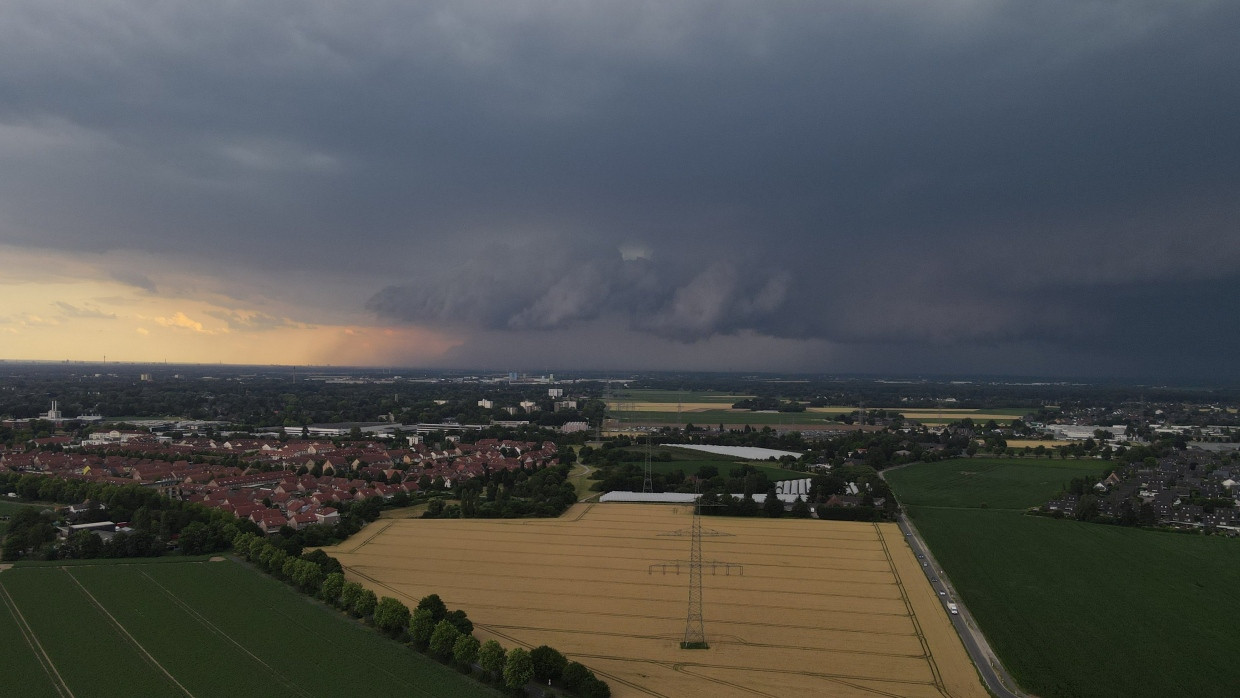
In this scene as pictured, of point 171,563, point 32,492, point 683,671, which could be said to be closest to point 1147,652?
point 683,671

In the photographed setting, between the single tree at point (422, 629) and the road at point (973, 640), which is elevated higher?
the single tree at point (422, 629)

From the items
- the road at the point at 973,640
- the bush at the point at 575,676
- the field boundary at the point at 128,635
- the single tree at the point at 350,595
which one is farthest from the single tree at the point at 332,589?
the road at the point at 973,640

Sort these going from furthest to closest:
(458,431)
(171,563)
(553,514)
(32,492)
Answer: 1. (458,431)
2. (32,492)
3. (553,514)
4. (171,563)

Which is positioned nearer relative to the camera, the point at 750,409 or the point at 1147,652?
the point at 1147,652

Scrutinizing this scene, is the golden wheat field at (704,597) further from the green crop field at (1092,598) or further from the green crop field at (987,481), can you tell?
the green crop field at (987,481)

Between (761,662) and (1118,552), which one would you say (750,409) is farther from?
(761,662)

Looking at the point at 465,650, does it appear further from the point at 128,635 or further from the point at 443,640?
the point at 128,635
